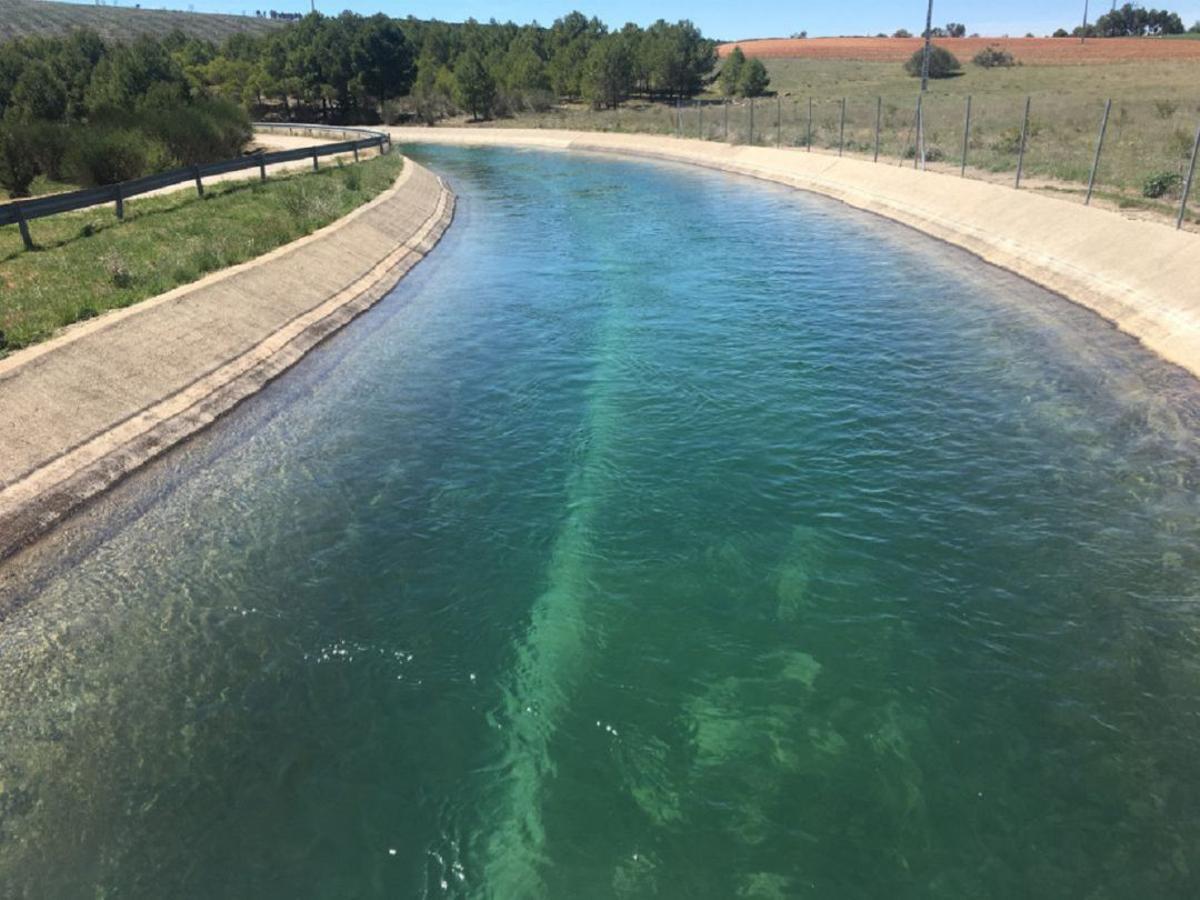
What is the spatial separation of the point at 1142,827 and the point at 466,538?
8.42m

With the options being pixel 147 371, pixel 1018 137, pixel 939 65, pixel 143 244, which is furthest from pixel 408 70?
pixel 147 371

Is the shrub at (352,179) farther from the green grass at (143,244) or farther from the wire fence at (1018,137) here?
the wire fence at (1018,137)

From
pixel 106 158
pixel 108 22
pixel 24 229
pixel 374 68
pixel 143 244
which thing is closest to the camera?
pixel 24 229

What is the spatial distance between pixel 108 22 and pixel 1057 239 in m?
192

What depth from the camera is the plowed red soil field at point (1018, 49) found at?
4117 inches

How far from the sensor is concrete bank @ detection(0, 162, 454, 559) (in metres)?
12.8

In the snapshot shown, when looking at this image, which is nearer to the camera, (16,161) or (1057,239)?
(1057,239)

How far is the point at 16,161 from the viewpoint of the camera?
36.1 m

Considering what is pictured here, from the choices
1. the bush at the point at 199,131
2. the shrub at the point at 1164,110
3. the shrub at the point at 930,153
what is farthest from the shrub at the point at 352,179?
the shrub at the point at 1164,110

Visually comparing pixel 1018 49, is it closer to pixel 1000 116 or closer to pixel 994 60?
pixel 994 60

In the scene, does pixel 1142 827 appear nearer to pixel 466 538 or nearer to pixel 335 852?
pixel 335 852

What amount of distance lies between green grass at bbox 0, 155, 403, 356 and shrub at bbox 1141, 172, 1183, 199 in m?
28.6

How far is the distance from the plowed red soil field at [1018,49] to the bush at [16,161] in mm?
112718

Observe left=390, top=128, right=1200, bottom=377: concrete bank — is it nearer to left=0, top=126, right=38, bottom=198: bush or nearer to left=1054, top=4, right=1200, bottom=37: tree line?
left=0, top=126, right=38, bottom=198: bush
